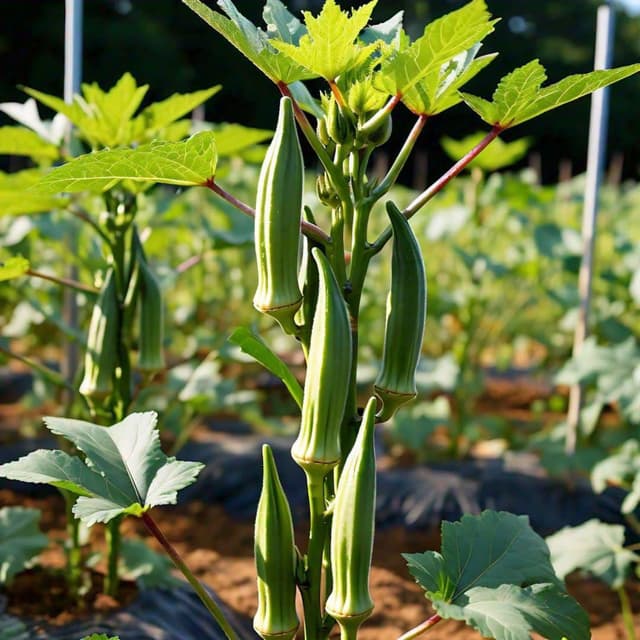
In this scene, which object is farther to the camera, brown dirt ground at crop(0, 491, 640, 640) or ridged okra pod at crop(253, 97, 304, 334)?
brown dirt ground at crop(0, 491, 640, 640)

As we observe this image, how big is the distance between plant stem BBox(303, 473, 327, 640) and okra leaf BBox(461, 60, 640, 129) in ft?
1.74

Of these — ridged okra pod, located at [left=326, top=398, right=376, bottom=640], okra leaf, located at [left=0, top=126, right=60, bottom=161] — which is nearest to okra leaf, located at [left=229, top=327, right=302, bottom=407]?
ridged okra pod, located at [left=326, top=398, right=376, bottom=640]

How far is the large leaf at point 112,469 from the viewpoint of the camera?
1.06 metres

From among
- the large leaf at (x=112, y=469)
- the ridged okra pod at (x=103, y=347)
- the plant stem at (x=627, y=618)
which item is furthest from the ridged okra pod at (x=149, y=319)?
the plant stem at (x=627, y=618)

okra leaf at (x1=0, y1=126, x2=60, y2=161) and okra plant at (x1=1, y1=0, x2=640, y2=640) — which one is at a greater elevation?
okra leaf at (x1=0, y1=126, x2=60, y2=161)

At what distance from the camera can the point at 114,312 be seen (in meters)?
1.85

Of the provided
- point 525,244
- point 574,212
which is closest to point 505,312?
point 525,244

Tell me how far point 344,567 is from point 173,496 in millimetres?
241

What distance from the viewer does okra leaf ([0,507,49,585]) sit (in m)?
1.94

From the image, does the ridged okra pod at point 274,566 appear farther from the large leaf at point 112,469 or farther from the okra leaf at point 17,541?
the okra leaf at point 17,541

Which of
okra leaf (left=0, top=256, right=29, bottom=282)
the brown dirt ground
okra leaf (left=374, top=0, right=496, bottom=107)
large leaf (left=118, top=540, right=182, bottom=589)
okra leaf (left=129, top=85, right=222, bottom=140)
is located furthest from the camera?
the brown dirt ground

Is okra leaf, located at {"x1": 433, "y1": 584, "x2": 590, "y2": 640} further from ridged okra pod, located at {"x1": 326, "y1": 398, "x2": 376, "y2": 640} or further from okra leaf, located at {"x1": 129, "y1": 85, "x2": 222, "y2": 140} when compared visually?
okra leaf, located at {"x1": 129, "y1": 85, "x2": 222, "y2": 140}

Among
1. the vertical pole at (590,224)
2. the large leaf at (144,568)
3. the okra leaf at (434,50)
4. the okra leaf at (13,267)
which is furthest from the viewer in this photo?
the vertical pole at (590,224)

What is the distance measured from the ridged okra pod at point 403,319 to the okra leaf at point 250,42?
0.74ft
